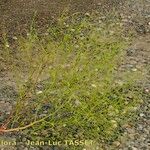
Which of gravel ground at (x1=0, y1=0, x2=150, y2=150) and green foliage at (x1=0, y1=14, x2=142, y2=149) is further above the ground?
green foliage at (x1=0, y1=14, x2=142, y2=149)

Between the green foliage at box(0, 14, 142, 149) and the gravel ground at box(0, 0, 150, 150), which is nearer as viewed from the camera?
the green foliage at box(0, 14, 142, 149)

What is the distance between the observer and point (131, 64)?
1179 cm

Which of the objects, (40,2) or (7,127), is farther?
(40,2)

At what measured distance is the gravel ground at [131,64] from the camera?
29.0 feet

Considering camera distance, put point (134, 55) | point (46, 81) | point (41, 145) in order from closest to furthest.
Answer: point (41, 145) < point (46, 81) < point (134, 55)

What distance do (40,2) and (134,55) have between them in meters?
4.37

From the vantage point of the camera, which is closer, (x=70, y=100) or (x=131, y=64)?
(x=70, y=100)

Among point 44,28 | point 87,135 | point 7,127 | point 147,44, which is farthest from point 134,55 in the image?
point 7,127

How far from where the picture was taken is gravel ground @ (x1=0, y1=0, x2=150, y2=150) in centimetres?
884

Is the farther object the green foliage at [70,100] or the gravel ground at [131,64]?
the gravel ground at [131,64]

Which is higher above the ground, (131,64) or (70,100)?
(70,100)

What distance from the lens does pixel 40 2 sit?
1501 centimetres

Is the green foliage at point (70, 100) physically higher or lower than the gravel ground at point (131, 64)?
higher

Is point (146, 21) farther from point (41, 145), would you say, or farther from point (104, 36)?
point (41, 145)
